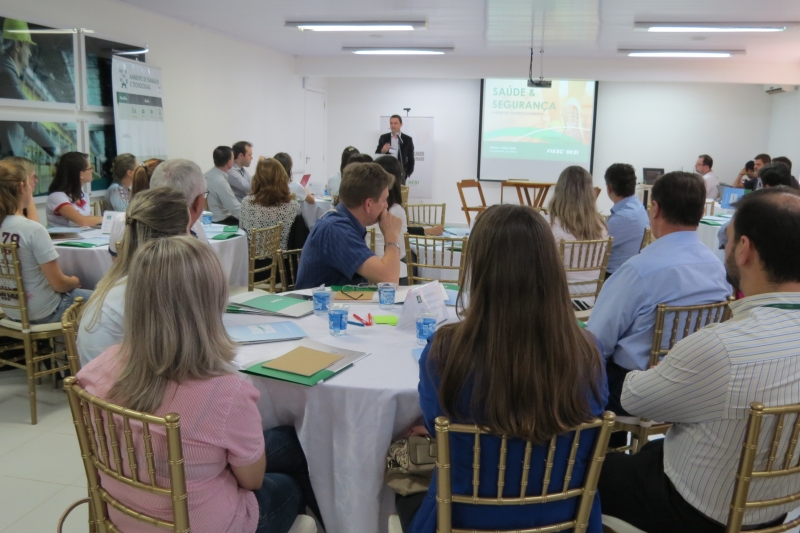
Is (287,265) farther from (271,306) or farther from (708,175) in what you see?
(708,175)

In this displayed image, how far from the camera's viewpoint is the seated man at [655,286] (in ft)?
7.61

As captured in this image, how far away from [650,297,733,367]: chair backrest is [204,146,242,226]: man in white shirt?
508 centimetres

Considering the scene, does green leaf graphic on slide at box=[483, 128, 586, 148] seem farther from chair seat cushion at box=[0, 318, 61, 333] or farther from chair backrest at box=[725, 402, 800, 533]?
chair backrest at box=[725, 402, 800, 533]

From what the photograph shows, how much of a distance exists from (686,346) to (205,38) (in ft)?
25.4

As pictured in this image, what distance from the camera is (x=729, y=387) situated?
4.88 ft

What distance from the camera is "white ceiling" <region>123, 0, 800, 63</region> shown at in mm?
5996

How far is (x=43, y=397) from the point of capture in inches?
149

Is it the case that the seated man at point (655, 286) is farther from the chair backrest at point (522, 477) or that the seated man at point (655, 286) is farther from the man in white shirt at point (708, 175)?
the man in white shirt at point (708, 175)

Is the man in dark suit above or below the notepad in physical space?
above

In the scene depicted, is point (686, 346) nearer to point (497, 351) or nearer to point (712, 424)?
point (712, 424)

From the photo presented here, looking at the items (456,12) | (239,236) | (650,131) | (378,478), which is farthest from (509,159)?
(378,478)

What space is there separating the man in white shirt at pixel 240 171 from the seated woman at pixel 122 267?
5302 millimetres

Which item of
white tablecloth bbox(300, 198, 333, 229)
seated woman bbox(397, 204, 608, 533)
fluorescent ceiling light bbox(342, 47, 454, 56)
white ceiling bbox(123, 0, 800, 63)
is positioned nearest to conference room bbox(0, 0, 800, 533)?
seated woman bbox(397, 204, 608, 533)

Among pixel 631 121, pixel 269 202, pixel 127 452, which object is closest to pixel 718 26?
pixel 631 121
